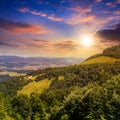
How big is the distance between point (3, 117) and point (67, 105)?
4090cm

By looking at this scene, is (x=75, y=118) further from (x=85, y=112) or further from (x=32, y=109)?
(x=32, y=109)

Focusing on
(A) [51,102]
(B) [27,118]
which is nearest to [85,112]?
(B) [27,118]

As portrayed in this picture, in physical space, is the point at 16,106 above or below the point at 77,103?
below

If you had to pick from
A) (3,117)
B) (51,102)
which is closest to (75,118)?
(3,117)

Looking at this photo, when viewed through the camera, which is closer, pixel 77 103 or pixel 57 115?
pixel 77 103

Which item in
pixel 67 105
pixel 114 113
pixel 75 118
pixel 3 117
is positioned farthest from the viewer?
pixel 3 117

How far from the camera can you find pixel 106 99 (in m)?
88.2

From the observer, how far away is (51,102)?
186750 mm

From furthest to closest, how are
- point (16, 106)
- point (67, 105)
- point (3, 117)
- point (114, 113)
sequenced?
point (16, 106) < point (3, 117) < point (67, 105) < point (114, 113)

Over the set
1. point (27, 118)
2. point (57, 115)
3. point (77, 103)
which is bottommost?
point (27, 118)

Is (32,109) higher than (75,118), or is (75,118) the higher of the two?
(75,118)

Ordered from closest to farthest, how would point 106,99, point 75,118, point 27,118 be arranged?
point 106,99, point 75,118, point 27,118

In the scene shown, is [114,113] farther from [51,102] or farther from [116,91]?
[51,102]

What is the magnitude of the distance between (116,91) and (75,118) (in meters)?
18.9
